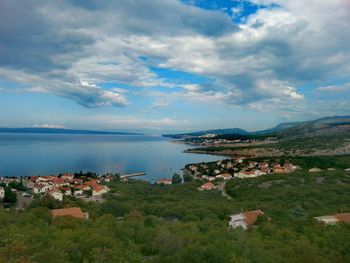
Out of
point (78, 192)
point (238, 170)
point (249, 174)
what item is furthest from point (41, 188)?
point (238, 170)

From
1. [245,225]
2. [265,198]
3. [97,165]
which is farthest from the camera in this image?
[97,165]

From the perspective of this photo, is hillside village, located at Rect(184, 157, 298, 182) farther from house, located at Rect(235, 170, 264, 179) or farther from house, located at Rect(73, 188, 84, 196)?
house, located at Rect(73, 188, 84, 196)

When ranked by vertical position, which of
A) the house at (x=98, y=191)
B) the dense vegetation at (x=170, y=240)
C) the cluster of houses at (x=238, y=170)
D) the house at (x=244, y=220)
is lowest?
the cluster of houses at (x=238, y=170)

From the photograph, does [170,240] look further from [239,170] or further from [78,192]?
[239,170]

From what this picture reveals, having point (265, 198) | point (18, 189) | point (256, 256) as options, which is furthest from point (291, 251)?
point (18, 189)

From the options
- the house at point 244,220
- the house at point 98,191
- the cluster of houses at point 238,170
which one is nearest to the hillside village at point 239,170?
the cluster of houses at point 238,170

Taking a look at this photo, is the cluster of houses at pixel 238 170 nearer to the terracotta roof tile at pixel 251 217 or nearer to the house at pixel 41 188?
the house at pixel 41 188

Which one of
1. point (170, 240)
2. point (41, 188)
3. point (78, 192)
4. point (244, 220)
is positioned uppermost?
point (170, 240)

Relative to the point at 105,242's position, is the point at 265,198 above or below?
below

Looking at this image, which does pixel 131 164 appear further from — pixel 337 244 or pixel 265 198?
pixel 337 244

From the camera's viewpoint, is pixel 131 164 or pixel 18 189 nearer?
pixel 18 189

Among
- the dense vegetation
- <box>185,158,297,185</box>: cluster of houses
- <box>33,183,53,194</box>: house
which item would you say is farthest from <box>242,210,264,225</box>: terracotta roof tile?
<box>185,158,297,185</box>: cluster of houses
